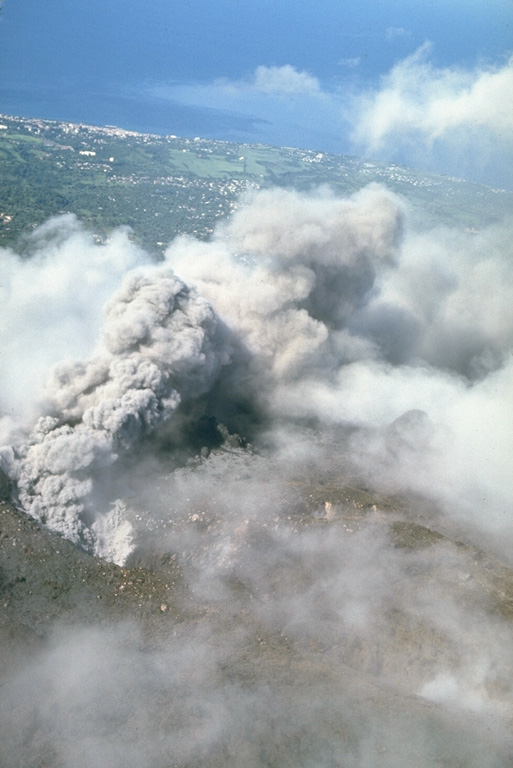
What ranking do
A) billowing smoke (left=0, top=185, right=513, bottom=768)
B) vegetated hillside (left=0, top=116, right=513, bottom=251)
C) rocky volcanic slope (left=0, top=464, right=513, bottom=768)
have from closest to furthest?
rocky volcanic slope (left=0, top=464, right=513, bottom=768) < billowing smoke (left=0, top=185, right=513, bottom=768) < vegetated hillside (left=0, top=116, right=513, bottom=251)

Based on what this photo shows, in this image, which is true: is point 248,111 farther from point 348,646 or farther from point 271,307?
point 348,646

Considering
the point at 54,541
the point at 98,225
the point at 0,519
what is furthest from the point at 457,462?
the point at 98,225

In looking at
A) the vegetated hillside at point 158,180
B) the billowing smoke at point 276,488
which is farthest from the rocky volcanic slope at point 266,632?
the vegetated hillside at point 158,180

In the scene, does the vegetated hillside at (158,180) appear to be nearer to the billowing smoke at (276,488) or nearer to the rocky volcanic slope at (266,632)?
the billowing smoke at (276,488)

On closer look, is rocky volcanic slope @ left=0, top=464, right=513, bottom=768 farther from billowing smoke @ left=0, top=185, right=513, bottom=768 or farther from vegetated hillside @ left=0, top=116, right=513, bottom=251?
vegetated hillside @ left=0, top=116, right=513, bottom=251

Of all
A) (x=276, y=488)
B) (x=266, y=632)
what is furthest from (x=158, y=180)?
(x=266, y=632)

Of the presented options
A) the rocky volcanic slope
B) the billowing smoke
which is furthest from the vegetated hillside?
the rocky volcanic slope

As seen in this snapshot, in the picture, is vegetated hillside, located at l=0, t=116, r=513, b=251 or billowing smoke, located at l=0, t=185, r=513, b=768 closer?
billowing smoke, located at l=0, t=185, r=513, b=768
